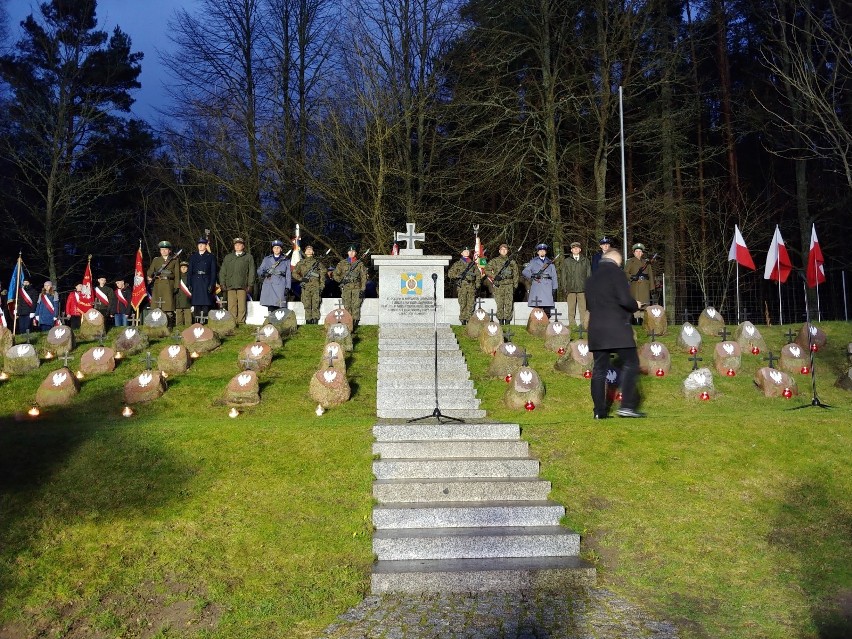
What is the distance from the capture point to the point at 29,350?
13023mm

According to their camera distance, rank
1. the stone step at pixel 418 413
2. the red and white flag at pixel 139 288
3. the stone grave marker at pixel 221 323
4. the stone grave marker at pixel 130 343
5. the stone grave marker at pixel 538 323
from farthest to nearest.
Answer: the red and white flag at pixel 139 288, the stone grave marker at pixel 538 323, the stone grave marker at pixel 221 323, the stone grave marker at pixel 130 343, the stone step at pixel 418 413

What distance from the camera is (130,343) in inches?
552

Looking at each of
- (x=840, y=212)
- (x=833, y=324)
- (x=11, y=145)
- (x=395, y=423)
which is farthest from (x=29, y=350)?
(x=840, y=212)

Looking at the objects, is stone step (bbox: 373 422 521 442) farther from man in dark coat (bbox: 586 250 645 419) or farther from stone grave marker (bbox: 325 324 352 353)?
stone grave marker (bbox: 325 324 352 353)

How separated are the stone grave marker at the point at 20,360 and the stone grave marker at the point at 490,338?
24.7ft

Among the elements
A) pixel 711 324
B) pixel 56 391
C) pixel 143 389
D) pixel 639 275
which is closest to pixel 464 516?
A: pixel 143 389

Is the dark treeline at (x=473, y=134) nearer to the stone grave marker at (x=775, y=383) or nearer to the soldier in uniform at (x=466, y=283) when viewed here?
the soldier in uniform at (x=466, y=283)

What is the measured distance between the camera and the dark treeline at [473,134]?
2500cm

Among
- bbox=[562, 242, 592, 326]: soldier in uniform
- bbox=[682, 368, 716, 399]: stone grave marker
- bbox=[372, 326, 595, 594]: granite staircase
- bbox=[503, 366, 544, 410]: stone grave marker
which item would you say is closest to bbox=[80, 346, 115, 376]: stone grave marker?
bbox=[372, 326, 595, 594]: granite staircase

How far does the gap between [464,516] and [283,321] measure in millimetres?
9139

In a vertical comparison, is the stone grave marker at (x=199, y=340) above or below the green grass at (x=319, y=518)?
above

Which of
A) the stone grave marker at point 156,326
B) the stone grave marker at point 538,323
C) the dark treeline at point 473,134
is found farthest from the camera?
the dark treeline at point 473,134

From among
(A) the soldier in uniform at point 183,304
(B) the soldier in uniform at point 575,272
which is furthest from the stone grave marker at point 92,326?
(B) the soldier in uniform at point 575,272

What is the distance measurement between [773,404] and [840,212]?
1887 centimetres
